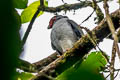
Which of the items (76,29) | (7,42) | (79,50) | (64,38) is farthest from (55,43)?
(7,42)

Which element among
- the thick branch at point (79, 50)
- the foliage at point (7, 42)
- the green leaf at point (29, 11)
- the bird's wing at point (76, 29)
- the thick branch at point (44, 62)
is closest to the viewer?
the foliage at point (7, 42)

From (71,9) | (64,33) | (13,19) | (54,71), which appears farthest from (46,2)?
(13,19)

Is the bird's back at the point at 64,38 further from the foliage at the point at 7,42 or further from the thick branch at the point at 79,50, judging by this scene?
the foliage at the point at 7,42

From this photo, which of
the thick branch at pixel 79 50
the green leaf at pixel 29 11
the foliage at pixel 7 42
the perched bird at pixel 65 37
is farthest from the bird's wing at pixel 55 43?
the foliage at pixel 7 42

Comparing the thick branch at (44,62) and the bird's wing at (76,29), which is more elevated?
the bird's wing at (76,29)

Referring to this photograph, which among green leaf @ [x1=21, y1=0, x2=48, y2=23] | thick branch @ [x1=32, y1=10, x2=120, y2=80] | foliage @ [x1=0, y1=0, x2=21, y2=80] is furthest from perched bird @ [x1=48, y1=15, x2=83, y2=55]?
foliage @ [x1=0, y1=0, x2=21, y2=80]

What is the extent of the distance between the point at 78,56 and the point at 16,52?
2.46 m

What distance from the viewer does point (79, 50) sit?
2.61m

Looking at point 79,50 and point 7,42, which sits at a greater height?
point 7,42

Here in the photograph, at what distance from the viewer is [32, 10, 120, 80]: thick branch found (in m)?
2.45

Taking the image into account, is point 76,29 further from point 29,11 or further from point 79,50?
point 79,50

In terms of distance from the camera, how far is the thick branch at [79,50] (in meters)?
2.45

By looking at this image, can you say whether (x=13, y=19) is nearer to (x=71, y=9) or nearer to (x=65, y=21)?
(x=71, y=9)

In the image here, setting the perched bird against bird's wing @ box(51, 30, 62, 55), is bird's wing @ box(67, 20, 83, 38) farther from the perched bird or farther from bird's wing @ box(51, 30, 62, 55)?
bird's wing @ box(51, 30, 62, 55)
